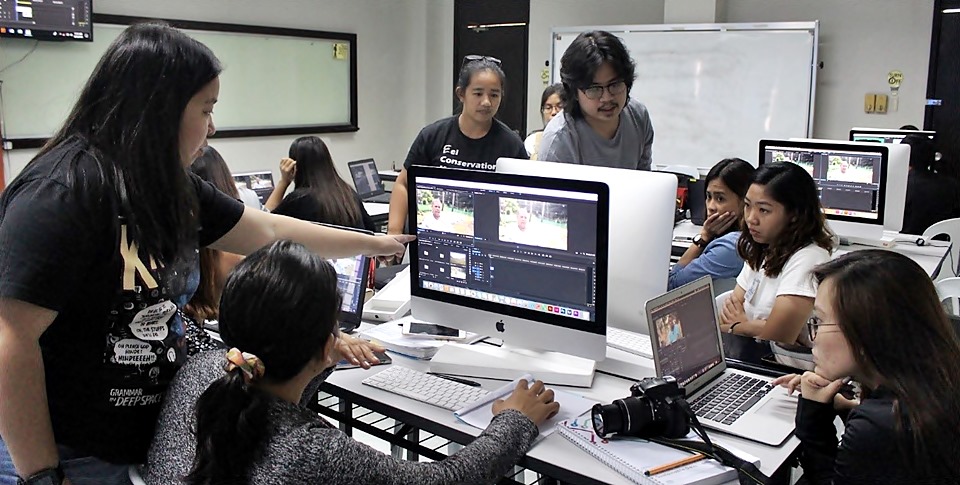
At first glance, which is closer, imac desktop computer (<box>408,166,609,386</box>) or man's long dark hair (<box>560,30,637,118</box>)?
→ imac desktop computer (<box>408,166,609,386</box>)

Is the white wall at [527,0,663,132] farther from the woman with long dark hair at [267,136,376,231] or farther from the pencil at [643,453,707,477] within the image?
the pencil at [643,453,707,477]

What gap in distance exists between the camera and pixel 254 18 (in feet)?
20.3

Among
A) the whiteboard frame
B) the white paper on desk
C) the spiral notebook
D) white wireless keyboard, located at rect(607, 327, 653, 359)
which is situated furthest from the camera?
the whiteboard frame

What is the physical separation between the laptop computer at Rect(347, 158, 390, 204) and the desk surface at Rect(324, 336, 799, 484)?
11.7 ft

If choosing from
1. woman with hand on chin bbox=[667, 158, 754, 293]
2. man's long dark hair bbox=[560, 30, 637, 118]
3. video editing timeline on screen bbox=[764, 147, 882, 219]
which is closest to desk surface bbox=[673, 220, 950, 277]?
video editing timeline on screen bbox=[764, 147, 882, 219]

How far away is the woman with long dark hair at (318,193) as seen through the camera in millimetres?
3283

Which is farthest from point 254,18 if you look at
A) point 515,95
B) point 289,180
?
point 289,180

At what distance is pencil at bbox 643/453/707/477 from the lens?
1.35 metres

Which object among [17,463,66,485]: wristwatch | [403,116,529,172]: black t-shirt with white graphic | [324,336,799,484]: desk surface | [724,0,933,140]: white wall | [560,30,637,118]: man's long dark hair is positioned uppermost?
[724,0,933,140]: white wall

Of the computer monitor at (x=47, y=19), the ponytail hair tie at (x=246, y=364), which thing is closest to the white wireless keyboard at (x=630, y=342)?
Answer: the ponytail hair tie at (x=246, y=364)

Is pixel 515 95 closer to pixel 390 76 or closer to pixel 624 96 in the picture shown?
pixel 390 76

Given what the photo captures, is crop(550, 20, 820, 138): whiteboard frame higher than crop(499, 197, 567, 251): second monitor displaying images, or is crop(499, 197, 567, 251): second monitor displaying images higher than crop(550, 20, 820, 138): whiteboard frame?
crop(550, 20, 820, 138): whiteboard frame

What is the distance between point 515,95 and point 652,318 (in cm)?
567

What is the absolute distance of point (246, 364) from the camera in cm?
116
